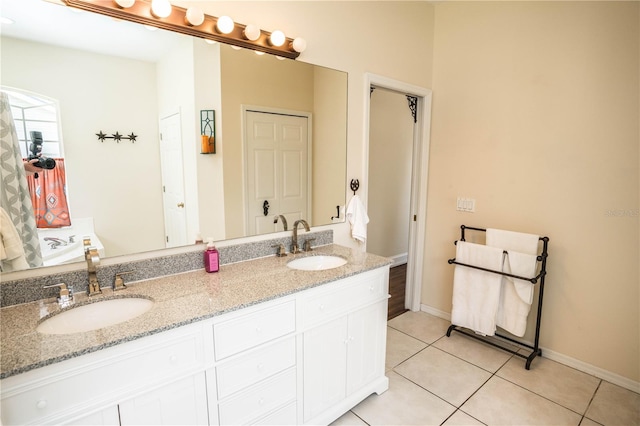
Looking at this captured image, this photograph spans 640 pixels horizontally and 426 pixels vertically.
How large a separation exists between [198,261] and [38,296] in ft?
2.19

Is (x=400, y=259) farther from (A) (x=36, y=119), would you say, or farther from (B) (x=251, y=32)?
(A) (x=36, y=119)

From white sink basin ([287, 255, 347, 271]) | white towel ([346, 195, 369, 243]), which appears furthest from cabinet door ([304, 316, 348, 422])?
white towel ([346, 195, 369, 243])

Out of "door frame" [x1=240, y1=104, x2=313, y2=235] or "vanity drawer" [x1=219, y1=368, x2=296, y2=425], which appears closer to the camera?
"vanity drawer" [x1=219, y1=368, x2=296, y2=425]

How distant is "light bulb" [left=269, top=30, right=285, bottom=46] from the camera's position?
6.30 feet

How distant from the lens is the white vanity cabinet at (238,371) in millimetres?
1056

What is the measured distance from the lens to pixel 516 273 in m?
2.42

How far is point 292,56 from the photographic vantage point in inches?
81.3

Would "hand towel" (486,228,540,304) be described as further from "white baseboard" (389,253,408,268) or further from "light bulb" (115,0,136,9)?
"light bulb" (115,0,136,9)

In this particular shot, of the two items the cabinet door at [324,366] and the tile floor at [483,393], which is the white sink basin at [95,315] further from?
the tile floor at [483,393]

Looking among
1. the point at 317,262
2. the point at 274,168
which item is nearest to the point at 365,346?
the point at 317,262

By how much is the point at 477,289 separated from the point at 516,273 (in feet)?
1.08

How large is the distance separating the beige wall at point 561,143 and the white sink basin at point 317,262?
1414mm

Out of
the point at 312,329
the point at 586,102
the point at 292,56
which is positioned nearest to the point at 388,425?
the point at 312,329

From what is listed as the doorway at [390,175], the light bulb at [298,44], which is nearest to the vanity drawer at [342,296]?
the light bulb at [298,44]
